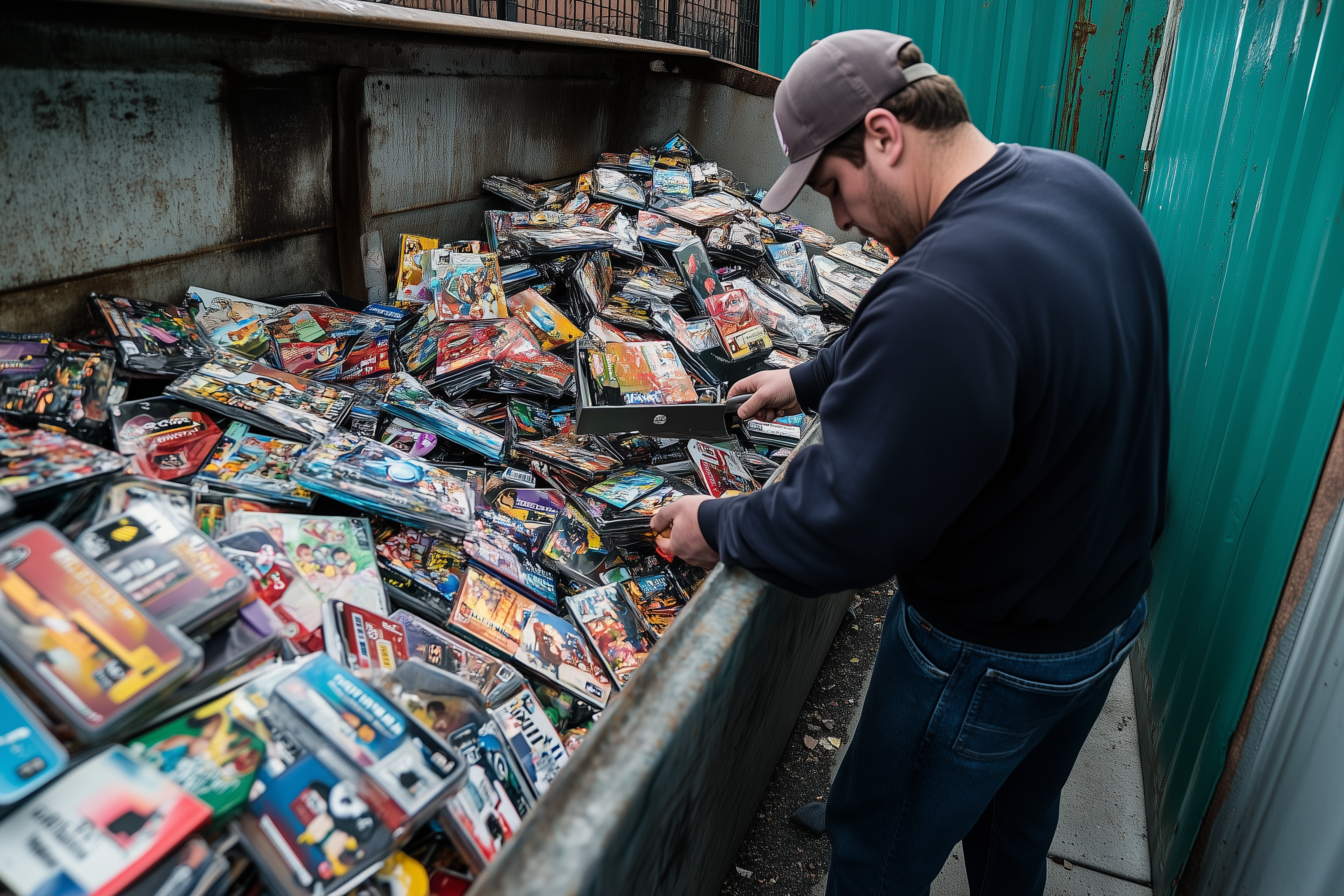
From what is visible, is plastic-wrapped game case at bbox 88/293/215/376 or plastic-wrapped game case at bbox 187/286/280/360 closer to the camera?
plastic-wrapped game case at bbox 88/293/215/376

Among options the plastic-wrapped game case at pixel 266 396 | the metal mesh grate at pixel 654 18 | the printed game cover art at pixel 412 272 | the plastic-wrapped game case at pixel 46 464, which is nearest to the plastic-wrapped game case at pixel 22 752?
the plastic-wrapped game case at pixel 46 464

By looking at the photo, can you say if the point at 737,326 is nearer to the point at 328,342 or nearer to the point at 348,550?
the point at 328,342

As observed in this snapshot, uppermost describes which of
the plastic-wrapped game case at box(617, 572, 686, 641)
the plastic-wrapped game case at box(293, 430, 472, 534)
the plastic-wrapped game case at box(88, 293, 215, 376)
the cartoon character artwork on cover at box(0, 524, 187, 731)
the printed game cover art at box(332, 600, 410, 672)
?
the cartoon character artwork on cover at box(0, 524, 187, 731)

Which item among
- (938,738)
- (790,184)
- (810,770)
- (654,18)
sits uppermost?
(654,18)

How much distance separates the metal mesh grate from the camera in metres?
4.76

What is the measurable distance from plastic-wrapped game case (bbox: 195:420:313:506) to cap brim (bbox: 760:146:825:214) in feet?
4.31

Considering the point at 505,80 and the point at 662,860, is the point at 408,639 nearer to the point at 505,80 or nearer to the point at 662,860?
the point at 662,860

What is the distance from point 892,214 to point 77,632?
1.38 metres

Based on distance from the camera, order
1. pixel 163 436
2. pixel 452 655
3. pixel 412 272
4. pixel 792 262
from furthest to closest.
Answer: pixel 792 262, pixel 412 272, pixel 163 436, pixel 452 655

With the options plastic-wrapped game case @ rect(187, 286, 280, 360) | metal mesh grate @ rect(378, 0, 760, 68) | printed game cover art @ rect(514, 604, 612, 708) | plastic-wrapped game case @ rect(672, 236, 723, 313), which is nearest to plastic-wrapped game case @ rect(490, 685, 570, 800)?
printed game cover art @ rect(514, 604, 612, 708)

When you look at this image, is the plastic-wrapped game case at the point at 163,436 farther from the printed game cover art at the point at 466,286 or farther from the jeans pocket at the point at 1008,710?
the jeans pocket at the point at 1008,710

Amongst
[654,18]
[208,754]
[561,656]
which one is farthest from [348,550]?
[654,18]

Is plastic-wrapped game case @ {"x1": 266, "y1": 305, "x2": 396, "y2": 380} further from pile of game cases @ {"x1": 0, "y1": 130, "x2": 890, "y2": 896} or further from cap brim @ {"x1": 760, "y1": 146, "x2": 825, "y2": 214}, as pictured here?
cap brim @ {"x1": 760, "y1": 146, "x2": 825, "y2": 214}

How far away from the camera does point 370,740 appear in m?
1.15
